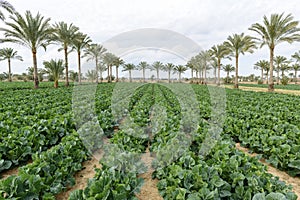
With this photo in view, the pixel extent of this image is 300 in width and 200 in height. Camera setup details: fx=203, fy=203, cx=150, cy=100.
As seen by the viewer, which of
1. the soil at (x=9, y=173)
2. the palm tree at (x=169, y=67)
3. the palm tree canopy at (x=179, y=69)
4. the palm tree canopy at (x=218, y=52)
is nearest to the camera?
the soil at (x=9, y=173)

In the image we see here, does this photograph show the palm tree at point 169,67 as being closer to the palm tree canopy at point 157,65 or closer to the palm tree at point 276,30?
the palm tree canopy at point 157,65

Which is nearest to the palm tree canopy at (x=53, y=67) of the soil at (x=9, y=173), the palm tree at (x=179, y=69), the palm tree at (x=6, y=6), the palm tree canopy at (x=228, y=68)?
the palm tree at (x=6, y=6)

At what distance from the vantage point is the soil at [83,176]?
9.58ft

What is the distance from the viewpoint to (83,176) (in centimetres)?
349

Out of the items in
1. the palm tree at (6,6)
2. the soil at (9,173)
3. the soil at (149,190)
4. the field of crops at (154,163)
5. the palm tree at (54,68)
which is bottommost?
the soil at (149,190)

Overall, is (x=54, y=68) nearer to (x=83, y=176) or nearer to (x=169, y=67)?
(x=83, y=176)

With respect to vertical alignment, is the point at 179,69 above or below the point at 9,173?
above

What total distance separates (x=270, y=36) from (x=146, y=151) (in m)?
22.2

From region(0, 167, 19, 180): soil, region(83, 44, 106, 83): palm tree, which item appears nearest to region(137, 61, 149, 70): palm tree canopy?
region(83, 44, 106, 83): palm tree

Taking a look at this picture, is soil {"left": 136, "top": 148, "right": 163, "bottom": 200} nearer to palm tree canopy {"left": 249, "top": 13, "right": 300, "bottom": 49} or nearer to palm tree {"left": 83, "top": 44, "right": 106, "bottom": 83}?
palm tree canopy {"left": 249, "top": 13, "right": 300, "bottom": 49}

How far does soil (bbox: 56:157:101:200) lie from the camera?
2.92 metres

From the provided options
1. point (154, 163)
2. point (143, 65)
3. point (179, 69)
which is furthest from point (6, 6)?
point (179, 69)

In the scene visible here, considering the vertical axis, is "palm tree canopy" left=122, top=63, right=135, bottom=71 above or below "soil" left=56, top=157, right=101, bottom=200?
above

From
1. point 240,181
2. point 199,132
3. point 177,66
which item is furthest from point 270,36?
point 177,66
